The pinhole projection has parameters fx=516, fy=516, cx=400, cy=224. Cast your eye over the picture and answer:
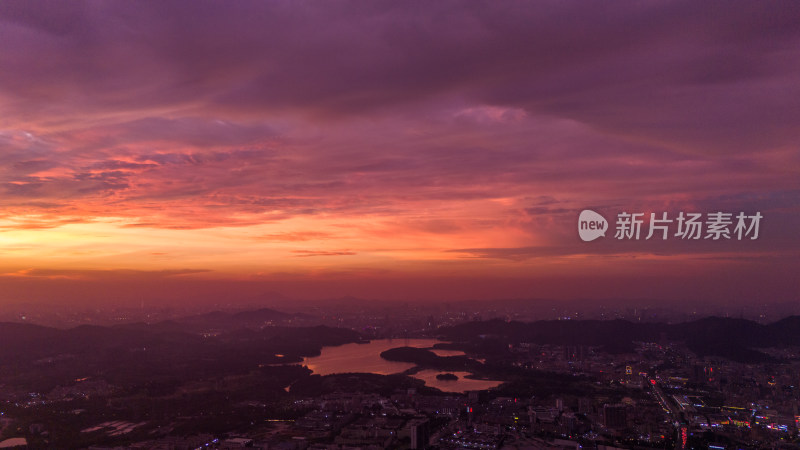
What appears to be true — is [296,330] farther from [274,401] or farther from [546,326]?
[274,401]

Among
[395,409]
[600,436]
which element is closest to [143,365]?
[395,409]

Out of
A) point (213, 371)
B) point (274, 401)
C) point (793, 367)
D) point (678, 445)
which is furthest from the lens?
point (213, 371)

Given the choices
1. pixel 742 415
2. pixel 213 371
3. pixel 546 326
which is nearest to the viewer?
pixel 742 415

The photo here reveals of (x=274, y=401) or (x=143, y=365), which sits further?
(x=143, y=365)

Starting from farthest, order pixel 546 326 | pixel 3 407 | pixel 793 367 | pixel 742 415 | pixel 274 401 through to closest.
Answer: pixel 546 326 → pixel 793 367 → pixel 274 401 → pixel 3 407 → pixel 742 415

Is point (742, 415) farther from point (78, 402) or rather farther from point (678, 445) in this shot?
point (78, 402)

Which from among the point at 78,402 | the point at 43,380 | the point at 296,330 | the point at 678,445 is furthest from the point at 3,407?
the point at 296,330
